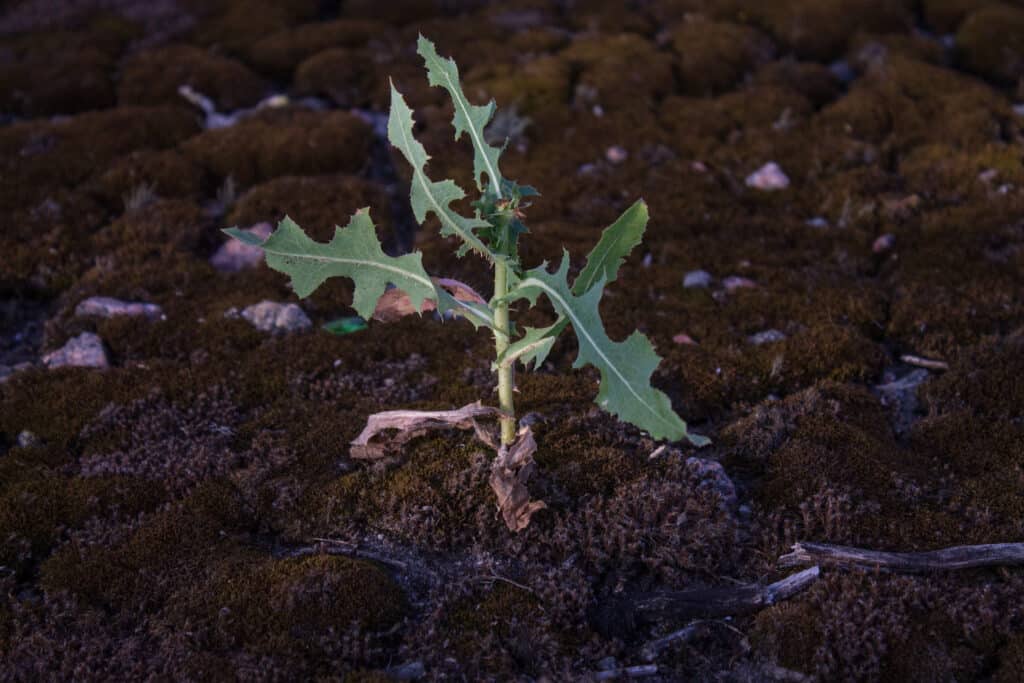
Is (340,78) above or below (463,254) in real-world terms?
below

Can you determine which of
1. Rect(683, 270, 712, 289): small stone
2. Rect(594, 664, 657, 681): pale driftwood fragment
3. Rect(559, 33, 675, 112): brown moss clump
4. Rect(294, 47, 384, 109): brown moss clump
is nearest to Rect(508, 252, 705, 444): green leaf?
Rect(594, 664, 657, 681): pale driftwood fragment

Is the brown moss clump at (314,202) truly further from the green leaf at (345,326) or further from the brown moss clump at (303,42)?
the brown moss clump at (303,42)

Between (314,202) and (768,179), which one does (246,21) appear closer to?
(314,202)

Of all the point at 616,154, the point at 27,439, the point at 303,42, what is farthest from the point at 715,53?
the point at 27,439

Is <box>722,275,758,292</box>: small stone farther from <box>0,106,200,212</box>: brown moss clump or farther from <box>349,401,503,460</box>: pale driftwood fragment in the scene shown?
<box>0,106,200,212</box>: brown moss clump

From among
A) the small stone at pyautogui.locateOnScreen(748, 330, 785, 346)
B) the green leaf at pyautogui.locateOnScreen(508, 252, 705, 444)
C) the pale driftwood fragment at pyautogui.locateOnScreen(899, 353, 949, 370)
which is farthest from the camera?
the small stone at pyautogui.locateOnScreen(748, 330, 785, 346)

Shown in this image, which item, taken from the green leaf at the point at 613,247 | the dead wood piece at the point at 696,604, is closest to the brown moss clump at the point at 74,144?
the green leaf at the point at 613,247
